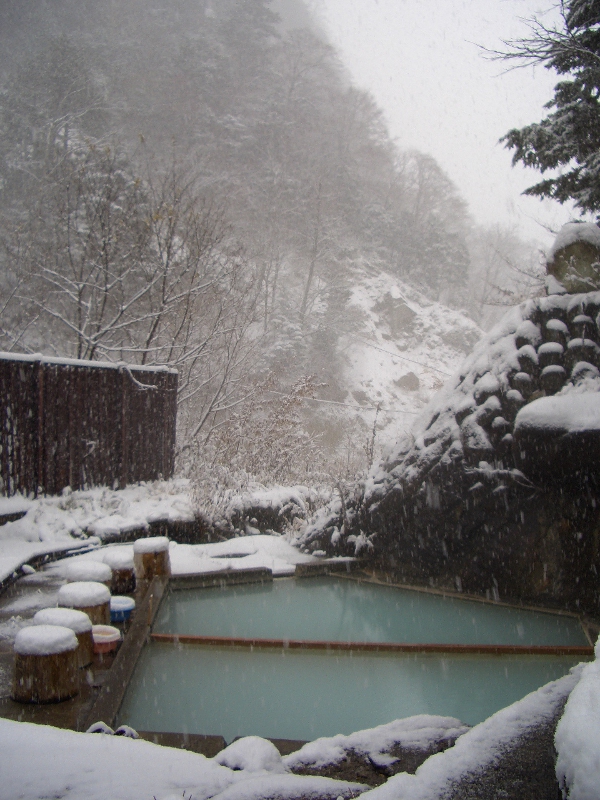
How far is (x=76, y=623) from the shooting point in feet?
8.15

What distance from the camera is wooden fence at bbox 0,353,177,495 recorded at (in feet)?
18.1

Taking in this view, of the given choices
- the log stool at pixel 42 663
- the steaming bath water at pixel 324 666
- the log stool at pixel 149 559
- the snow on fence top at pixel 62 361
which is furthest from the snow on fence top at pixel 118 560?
the snow on fence top at pixel 62 361

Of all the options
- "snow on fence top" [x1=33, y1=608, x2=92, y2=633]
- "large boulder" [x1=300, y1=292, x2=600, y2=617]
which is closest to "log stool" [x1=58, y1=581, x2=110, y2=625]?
"snow on fence top" [x1=33, y1=608, x2=92, y2=633]

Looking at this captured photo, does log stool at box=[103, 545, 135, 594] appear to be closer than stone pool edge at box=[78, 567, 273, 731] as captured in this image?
No

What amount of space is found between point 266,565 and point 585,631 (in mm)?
2617

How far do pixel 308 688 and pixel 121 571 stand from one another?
1548 mm

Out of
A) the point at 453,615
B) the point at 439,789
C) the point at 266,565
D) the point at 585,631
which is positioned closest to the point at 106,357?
the point at 266,565

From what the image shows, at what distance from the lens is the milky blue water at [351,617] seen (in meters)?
3.77

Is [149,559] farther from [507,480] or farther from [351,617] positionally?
[507,480]

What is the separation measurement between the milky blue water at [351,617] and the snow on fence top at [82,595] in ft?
2.60

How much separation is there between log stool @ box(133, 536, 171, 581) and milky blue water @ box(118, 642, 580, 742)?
0.93 metres

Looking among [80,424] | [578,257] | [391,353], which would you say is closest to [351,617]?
[80,424]

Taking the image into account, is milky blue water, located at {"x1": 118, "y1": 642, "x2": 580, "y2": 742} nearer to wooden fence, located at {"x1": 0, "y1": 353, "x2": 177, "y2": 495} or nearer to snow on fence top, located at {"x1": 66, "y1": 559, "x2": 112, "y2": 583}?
snow on fence top, located at {"x1": 66, "y1": 559, "x2": 112, "y2": 583}

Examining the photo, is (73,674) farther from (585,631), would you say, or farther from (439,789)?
(585,631)
